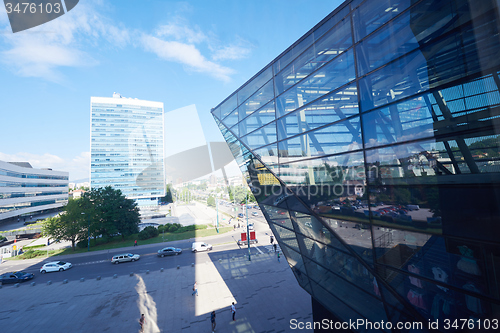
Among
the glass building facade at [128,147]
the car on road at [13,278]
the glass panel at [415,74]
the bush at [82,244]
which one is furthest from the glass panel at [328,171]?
the glass building facade at [128,147]

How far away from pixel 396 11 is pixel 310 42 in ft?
9.97

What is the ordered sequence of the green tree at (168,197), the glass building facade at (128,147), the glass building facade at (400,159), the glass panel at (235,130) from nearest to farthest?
the glass building facade at (400,159)
the glass panel at (235,130)
the glass building facade at (128,147)
the green tree at (168,197)

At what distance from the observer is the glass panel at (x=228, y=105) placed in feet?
43.2

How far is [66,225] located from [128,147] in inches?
2484

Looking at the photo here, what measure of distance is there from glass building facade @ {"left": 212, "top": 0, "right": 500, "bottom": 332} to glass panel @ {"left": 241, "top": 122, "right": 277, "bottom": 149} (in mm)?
1165

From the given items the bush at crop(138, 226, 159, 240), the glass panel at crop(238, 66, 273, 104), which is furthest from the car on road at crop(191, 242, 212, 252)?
the glass panel at crop(238, 66, 273, 104)

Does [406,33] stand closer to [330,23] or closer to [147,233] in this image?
[330,23]

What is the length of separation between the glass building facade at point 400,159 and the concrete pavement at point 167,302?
272 inches

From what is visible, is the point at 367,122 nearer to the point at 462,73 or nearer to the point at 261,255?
the point at 462,73

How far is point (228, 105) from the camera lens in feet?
45.8

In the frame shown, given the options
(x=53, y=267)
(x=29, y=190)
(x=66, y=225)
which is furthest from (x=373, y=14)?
(x=29, y=190)

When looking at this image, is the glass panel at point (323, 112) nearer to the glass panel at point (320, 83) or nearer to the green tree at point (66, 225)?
the glass panel at point (320, 83)

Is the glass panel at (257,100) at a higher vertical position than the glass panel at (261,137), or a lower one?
higher

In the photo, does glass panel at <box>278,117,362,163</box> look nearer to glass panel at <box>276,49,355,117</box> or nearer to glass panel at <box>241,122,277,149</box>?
glass panel at <box>241,122,277,149</box>
